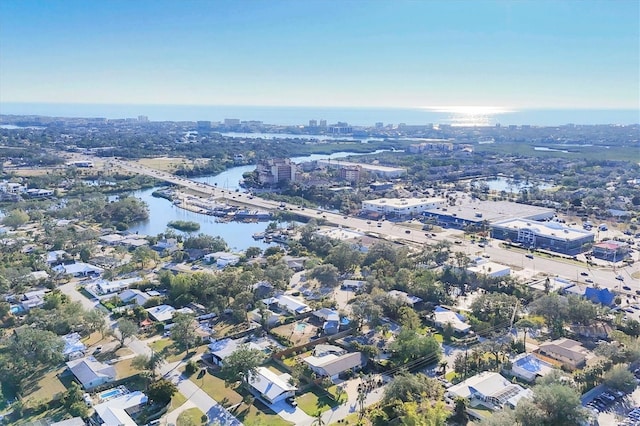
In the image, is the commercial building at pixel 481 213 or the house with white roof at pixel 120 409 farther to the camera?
the commercial building at pixel 481 213

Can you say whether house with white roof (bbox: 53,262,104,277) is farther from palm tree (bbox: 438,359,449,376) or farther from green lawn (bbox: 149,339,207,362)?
palm tree (bbox: 438,359,449,376)

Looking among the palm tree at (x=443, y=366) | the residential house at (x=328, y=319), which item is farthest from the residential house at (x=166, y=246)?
the palm tree at (x=443, y=366)

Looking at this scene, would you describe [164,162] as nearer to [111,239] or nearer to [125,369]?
[111,239]

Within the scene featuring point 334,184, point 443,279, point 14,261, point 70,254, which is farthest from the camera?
point 334,184

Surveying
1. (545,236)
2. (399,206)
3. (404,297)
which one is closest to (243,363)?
(404,297)

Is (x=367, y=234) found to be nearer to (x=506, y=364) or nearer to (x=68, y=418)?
(x=506, y=364)

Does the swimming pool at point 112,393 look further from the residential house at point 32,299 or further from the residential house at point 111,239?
the residential house at point 111,239

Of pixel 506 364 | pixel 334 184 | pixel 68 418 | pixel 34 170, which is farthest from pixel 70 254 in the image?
pixel 34 170
